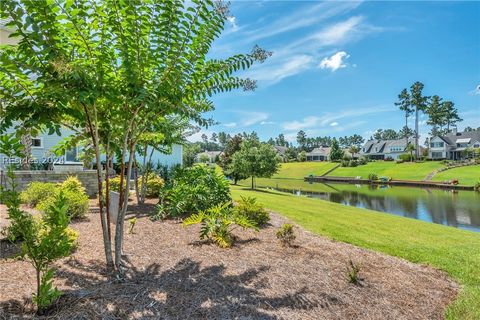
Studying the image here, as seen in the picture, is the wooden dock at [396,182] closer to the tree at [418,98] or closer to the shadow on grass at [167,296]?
the tree at [418,98]

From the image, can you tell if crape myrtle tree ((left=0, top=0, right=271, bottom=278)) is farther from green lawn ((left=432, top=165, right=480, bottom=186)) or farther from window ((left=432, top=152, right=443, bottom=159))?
window ((left=432, top=152, right=443, bottom=159))

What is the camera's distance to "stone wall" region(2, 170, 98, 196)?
33.7 feet

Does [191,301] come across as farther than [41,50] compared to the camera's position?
Yes

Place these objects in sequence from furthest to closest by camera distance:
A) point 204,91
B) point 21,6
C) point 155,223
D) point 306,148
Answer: point 306,148 < point 155,223 < point 204,91 < point 21,6

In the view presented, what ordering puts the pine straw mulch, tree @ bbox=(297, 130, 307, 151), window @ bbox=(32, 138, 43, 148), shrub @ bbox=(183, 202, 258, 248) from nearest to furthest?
the pine straw mulch, shrub @ bbox=(183, 202, 258, 248), window @ bbox=(32, 138, 43, 148), tree @ bbox=(297, 130, 307, 151)

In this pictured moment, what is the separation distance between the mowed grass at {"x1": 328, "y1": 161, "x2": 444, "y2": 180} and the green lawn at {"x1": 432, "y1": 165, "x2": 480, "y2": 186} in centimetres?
217

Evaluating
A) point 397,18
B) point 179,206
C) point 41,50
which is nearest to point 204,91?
point 41,50

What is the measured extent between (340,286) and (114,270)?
2943 mm

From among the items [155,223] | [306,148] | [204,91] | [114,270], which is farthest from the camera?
Answer: [306,148]

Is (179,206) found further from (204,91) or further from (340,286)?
(340,286)

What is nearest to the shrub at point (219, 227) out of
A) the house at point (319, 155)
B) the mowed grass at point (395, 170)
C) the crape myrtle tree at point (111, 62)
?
the crape myrtle tree at point (111, 62)

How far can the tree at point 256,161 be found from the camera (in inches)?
1113

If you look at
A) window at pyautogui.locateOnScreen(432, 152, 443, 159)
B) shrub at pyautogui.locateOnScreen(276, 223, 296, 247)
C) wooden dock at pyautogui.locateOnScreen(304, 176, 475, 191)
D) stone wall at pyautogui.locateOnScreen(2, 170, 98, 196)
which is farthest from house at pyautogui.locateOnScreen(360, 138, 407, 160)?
shrub at pyautogui.locateOnScreen(276, 223, 296, 247)

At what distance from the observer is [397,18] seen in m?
10.1
